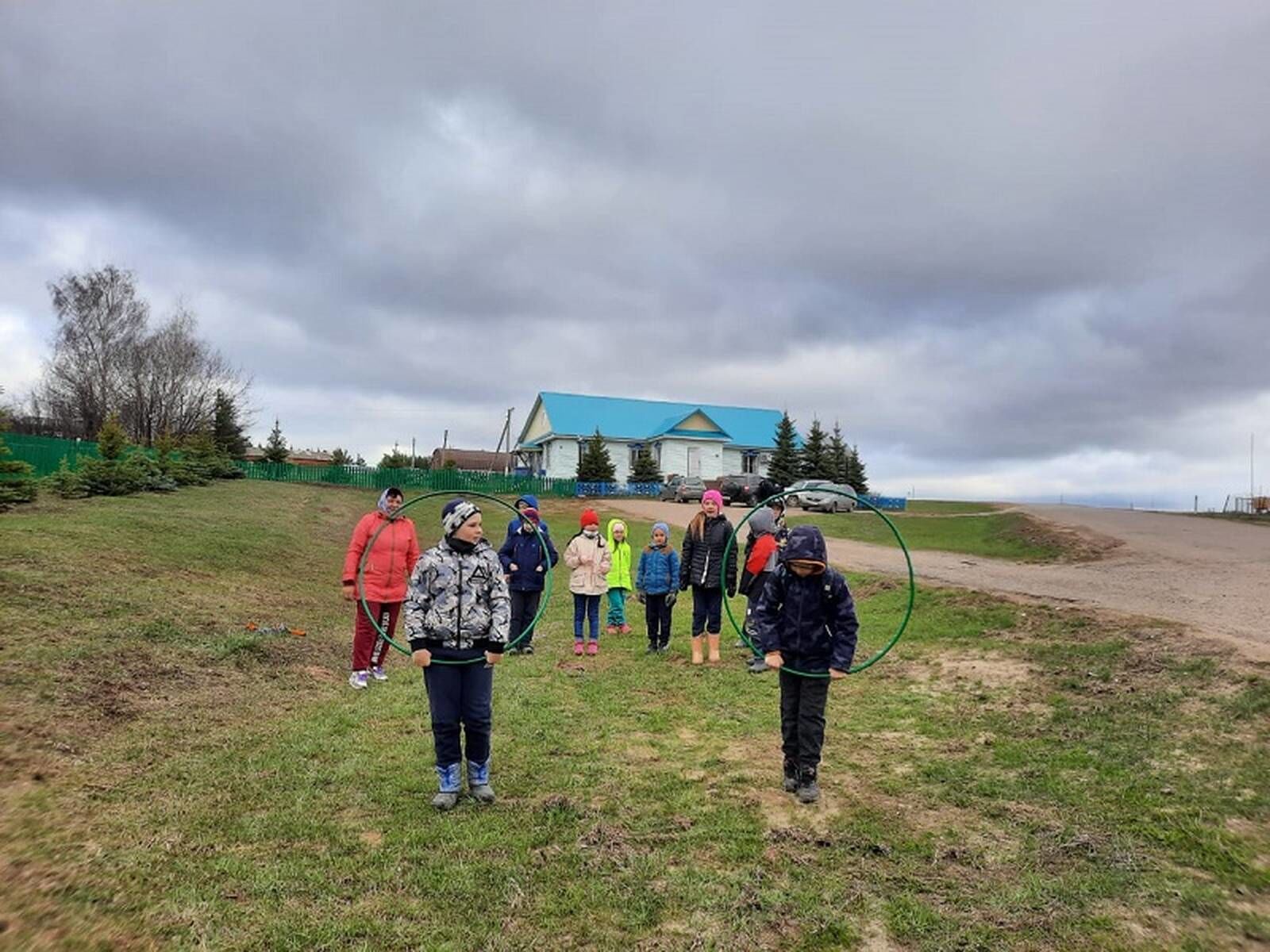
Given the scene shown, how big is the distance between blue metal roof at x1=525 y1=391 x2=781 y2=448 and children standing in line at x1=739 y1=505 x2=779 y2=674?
5324cm

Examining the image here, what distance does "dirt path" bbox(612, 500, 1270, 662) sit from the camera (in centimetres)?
1113

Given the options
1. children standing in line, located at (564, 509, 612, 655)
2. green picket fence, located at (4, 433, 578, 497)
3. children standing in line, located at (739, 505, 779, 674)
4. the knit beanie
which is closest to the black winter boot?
the knit beanie

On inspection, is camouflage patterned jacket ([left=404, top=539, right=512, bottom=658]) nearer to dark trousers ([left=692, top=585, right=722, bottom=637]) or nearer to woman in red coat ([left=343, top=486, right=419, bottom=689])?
woman in red coat ([left=343, top=486, right=419, bottom=689])

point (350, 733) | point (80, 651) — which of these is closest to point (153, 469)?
point (80, 651)

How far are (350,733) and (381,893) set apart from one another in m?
3.15

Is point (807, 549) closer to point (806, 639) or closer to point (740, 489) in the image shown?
point (806, 639)

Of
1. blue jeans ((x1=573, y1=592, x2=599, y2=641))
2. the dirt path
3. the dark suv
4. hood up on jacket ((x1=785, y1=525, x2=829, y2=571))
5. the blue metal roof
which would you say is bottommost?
blue jeans ((x1=573, y1=592, x2=599, y2=641))

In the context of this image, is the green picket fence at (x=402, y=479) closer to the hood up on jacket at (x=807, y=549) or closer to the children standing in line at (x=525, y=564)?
the children standing in line at (x=525, y=564)

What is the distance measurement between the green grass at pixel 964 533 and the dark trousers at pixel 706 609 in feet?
27.2

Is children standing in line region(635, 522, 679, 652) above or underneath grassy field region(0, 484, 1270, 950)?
above

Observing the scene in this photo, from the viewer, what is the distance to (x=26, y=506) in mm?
20203

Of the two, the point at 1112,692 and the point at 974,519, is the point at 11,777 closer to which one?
the point at 1112,692

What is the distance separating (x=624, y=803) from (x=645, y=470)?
56.0 meters

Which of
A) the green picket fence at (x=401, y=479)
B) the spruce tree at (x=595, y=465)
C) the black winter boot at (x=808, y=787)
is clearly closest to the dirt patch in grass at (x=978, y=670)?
the black winter boot at (x=808, y=787)
